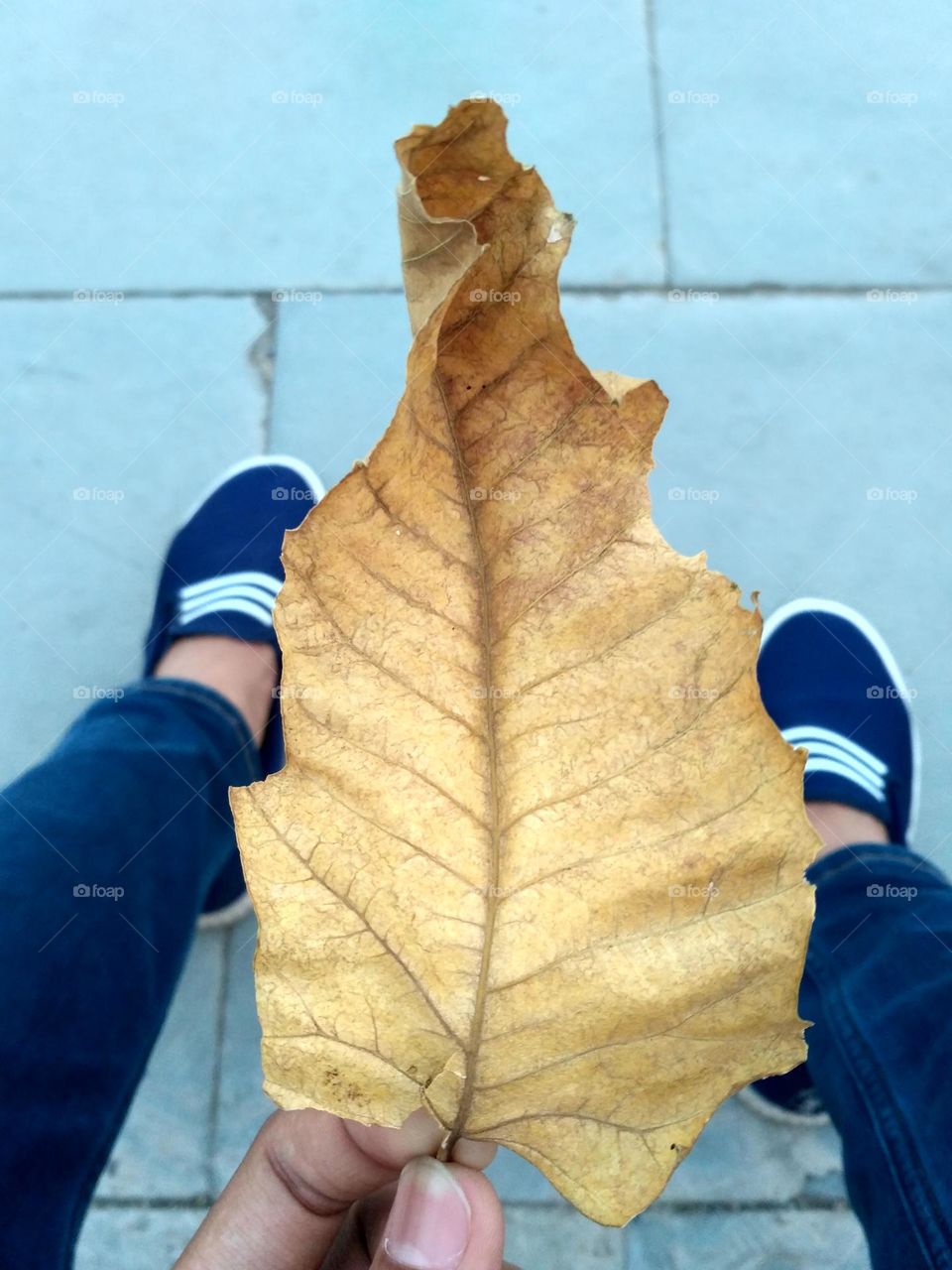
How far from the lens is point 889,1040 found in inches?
46.6

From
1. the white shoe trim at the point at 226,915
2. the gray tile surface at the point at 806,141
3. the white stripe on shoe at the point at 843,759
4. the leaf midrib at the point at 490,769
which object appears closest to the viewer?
the leaf midrib at the point at 490,769

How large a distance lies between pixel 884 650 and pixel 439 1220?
147 centimetres

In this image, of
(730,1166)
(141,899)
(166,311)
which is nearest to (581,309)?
(166,311)

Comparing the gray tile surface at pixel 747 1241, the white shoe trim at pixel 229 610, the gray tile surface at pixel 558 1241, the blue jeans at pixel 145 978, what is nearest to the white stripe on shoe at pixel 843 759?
the blue jeans at pixel 145 978

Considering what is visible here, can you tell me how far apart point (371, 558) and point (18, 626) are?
5.40 ft

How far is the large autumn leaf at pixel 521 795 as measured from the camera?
427 millimetres

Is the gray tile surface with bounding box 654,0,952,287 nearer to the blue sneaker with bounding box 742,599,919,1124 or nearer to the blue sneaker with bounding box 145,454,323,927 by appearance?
the blue sneaker with bounding box 742,599,919,1124

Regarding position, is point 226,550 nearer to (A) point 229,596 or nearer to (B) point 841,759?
(A) point 229,596

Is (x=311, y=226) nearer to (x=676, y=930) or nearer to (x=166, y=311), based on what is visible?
(x=166, y=311)

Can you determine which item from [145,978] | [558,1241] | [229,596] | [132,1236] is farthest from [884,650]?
[132,1236]

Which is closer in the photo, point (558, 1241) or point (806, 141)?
point (558, 1241)

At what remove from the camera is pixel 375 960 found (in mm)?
466

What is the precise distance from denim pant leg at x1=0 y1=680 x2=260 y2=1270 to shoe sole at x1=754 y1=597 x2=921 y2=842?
1126 millimetres

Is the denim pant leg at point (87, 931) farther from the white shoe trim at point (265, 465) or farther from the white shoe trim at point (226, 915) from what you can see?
the white shoe trim at point (265, 465)
